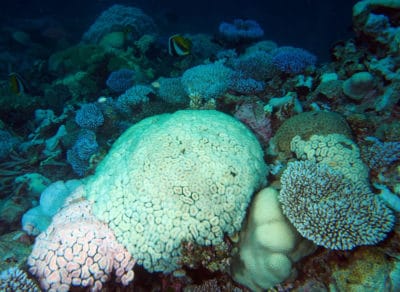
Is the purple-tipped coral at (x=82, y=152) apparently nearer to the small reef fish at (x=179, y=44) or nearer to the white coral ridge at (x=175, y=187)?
the white coral ridge at (x=175, y=187)

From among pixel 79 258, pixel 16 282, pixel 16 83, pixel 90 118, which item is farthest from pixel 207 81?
A: pixel 16 83

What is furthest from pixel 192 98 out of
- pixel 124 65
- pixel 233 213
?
pixel 124 65

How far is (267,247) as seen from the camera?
2893 millimetres

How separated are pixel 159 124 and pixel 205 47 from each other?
7922mm

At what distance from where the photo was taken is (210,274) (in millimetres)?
3072

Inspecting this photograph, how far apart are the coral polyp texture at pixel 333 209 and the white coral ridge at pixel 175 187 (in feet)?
2.09

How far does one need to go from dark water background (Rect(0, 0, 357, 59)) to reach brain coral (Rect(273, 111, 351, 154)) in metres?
28.9

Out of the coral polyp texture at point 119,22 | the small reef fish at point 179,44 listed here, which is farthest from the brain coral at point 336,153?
the coral polyp texture at point 119,22

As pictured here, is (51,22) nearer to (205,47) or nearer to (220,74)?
(205,47)

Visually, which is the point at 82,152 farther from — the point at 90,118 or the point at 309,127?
the point at 309,127

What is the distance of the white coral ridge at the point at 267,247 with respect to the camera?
9.32 feet

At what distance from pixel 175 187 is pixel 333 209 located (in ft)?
6.03

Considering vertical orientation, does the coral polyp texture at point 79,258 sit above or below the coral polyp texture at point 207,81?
below

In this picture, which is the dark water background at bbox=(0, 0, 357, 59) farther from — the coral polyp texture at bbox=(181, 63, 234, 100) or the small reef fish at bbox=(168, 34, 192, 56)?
the coral polyp texture at bbox=(181, 63, 234, 100)
